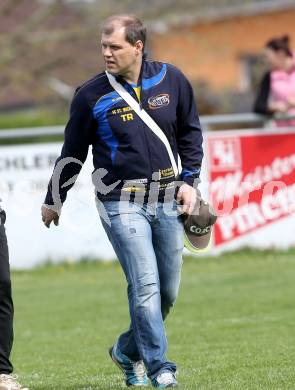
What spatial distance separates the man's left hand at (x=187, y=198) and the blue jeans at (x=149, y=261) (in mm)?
79

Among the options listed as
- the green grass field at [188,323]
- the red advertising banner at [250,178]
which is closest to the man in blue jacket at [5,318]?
the green grass field at [188,323]

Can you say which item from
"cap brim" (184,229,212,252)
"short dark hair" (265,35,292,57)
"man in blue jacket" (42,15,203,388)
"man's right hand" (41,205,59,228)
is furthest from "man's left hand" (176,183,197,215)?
"short dark hair" (265,35,292,57)

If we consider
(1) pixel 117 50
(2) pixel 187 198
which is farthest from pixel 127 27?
(2) pixel 187 198

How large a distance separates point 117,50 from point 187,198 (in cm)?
100

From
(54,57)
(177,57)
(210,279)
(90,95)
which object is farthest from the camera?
(177,57)

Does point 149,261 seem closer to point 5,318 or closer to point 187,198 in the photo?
point 187,198

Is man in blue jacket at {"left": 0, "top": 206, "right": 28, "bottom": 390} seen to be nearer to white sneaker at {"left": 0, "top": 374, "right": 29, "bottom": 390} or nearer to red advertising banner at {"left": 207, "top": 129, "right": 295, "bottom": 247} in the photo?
white sneaker at {"left": 0, "top": 374, "right": 29, "bottom": 390}

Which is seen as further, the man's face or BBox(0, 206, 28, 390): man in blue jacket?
BBox(0, 206, 28, 390): man in blue jacket

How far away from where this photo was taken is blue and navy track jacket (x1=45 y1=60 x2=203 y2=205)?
6641mm

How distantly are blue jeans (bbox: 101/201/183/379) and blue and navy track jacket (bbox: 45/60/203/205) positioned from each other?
0.15 meters

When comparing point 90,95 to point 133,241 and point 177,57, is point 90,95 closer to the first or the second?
point 133,241

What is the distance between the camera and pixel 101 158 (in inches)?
267

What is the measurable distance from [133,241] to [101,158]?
550 millimetres

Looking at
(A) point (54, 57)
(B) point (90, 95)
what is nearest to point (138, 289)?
(B) point (90, 95)
